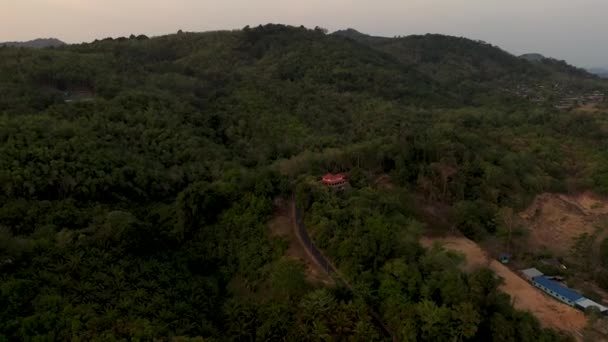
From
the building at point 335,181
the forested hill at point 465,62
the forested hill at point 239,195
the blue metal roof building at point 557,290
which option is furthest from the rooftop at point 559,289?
the forested hill at point 465,62

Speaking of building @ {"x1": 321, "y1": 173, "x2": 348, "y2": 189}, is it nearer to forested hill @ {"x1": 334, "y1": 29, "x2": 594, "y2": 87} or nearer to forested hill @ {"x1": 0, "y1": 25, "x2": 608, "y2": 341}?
forested hill @ {"x1": 0, "y1": 25, "x2": 608, "y2": 341}

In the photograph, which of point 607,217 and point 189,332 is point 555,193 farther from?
point 189,332

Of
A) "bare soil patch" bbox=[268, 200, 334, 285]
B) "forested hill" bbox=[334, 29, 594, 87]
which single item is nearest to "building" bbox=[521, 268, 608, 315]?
"bare soil patch" bbox=[268, 200, 334, 285]

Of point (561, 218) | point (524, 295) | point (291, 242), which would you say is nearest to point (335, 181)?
point (291, 242)

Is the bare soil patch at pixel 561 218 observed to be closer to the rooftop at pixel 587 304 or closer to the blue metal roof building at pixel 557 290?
the blue metal roof building at pixel 557 290

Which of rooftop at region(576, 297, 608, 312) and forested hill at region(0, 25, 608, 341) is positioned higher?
forested hill at region(0, 25, 608, 341)

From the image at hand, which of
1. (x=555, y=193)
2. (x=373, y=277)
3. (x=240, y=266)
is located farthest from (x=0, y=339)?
(x=555, y=193)
